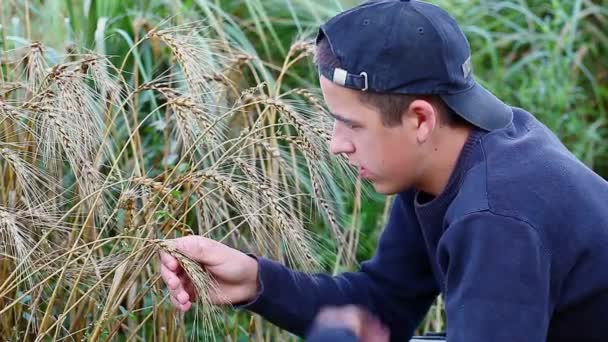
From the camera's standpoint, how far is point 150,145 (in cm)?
374

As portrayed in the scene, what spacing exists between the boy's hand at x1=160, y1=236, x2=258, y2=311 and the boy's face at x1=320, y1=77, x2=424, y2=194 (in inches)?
14.5

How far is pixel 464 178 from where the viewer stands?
2309 millimetres

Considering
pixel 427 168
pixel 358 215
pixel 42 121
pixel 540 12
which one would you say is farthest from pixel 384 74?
pixel 540 12

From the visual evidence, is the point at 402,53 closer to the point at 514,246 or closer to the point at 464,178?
the point at 464,178

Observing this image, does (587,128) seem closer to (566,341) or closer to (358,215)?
(358,215)

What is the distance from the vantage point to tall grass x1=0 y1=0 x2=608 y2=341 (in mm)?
2549

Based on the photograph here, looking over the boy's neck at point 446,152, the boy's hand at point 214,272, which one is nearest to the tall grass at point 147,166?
the boy's hand at point 214,272

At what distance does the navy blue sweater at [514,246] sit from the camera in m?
2.14

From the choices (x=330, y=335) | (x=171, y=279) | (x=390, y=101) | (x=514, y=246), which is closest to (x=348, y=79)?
(x=390, y=101)

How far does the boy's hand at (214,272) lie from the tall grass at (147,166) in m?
0.05

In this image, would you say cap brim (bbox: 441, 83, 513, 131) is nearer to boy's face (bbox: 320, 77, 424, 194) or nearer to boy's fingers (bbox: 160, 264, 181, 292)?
boy's face (bbox: 320, 77, 424, 194)

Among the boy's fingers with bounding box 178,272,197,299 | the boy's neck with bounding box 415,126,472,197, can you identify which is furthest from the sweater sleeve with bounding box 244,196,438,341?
the boy's neck with bounding box 415,126,472,197

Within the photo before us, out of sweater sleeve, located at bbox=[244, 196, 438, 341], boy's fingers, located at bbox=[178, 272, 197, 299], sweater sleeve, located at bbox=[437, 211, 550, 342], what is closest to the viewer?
sweater sleeve, located at bbox=[437, 211, 550, 342]

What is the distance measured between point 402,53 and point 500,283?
480 mm
